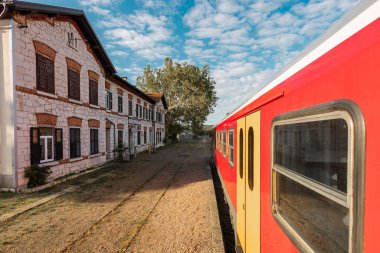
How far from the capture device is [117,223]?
566 cm

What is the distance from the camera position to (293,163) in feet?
6.00

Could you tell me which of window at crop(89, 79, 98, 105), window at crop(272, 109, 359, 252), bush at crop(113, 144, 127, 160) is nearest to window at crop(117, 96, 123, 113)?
bush at crop(113, 144, 127, 160)

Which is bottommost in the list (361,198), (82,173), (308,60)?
(82,173)

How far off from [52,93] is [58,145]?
236 centimetres

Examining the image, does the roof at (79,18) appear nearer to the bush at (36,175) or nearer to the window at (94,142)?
the window at (94,142)

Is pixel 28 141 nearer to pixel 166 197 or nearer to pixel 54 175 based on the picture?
pixel 54 175

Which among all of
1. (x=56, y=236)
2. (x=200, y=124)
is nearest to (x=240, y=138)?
→ (x=56, y=236)

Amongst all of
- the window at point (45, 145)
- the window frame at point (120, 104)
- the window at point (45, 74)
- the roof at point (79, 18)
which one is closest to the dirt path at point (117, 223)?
the window at point (45, 145)

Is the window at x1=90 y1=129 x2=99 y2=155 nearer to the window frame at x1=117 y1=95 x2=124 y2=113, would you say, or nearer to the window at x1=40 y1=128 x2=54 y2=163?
the window at x1=40 y1=128 x2=54 y2=163

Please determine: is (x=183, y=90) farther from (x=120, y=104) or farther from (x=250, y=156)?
(x=250, y=156)

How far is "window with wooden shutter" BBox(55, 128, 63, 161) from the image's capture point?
10.4m

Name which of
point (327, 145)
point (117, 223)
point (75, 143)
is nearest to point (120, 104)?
point (75, 143)

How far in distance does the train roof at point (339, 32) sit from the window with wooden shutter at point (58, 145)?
1089cm

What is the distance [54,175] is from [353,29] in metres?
11.6
